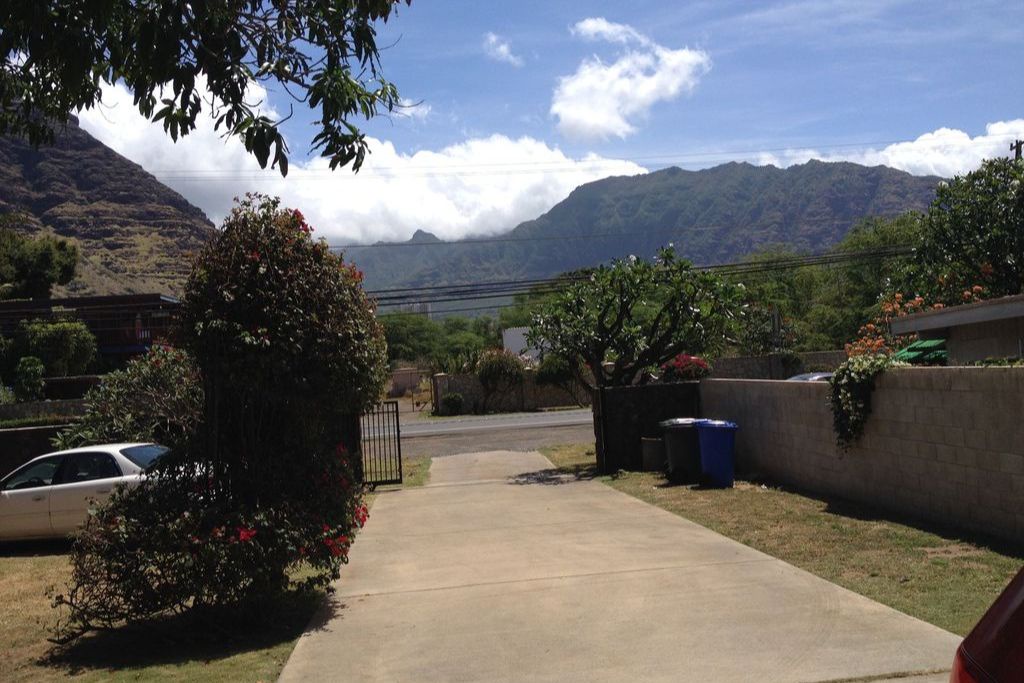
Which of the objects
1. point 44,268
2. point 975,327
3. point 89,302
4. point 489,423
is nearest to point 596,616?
point 975,327

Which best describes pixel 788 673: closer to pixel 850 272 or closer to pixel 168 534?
pixel 168 534

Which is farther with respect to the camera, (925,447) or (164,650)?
(925,447)

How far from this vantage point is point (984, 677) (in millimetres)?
2449

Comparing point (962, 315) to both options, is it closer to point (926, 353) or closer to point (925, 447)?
point (926, 353)

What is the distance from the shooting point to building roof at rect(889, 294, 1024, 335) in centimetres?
1527

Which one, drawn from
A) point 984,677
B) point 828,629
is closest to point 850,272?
point 828,629

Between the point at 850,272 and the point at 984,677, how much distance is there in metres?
67.3

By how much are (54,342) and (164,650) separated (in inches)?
1455

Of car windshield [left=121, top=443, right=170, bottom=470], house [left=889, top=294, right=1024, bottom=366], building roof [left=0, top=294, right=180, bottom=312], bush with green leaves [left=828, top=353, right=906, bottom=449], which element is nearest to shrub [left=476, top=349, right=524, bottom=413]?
building roof [left=0, top=294, right=180, bottom=312]

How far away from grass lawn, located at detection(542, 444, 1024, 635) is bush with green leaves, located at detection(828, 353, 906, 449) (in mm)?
1025

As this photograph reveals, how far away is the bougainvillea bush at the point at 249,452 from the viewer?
25.7ft

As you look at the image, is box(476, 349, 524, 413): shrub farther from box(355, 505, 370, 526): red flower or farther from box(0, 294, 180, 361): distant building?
box(355, 505, 370, 526): red flower

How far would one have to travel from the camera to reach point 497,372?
4700cm

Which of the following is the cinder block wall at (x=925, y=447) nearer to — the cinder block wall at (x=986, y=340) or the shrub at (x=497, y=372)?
the cinder block wall at (x=986, y=340)
